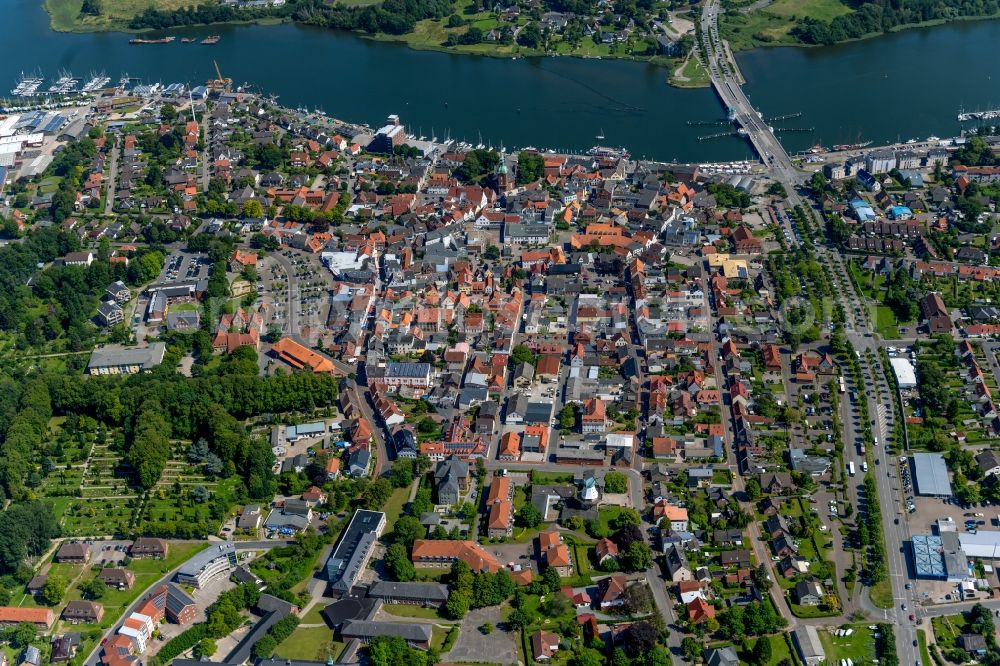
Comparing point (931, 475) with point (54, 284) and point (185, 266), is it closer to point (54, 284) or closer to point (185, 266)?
point (185, 266)

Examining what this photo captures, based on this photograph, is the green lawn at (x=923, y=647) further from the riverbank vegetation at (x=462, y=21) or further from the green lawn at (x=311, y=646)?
the riverbank vegetation at (x=462, y=21)

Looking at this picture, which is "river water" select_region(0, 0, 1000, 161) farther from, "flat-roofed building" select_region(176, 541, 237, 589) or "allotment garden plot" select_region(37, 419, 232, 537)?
"flat-roofed building" select_region(176, 541, 237, 589)

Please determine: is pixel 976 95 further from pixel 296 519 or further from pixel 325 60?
pixel 296 519

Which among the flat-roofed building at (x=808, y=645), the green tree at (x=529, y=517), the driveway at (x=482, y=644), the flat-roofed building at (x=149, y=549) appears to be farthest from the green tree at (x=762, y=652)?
the flat-roofed building at (x=149, y=549)

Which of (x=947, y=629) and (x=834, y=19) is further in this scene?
(x=834, y=19)

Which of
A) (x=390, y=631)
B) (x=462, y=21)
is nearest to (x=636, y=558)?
(x=390, y=631)

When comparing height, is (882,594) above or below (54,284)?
below
